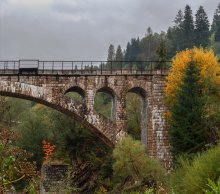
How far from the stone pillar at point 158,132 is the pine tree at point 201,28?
172ft

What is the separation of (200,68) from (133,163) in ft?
27.1

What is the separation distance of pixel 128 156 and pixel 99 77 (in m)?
5.64

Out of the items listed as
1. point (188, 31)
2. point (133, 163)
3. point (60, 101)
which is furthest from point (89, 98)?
point (188, 31)

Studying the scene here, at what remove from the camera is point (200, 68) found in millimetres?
29422

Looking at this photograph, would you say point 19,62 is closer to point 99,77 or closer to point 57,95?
point 57,95

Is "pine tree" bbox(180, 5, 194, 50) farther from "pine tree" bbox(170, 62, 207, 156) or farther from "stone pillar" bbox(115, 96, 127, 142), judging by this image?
"stone pillar" bbox(115, 96, 127, 142)

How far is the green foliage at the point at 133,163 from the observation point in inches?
1024

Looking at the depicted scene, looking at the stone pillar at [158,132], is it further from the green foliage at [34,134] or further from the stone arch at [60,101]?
the green foliage at [34,134]

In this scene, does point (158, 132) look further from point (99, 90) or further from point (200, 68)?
point (200, 68)

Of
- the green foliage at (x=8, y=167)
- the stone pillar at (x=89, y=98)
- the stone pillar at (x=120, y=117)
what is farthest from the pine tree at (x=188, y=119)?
the green foliage at (x=8, y=167)

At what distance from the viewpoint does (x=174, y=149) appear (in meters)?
27.5

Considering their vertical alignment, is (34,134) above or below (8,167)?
below

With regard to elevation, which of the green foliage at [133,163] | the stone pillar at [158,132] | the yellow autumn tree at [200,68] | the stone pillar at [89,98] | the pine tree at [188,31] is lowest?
the green foliage at [133,163]

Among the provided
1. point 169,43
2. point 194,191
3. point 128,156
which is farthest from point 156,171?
point 169,43
